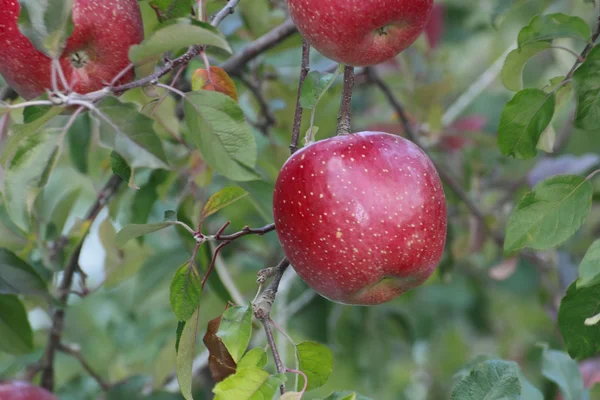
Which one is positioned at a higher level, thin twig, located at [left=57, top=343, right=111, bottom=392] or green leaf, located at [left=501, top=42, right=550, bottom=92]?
green leaf, located at [left=501, top=42, right=550, bottom=92]

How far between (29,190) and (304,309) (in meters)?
1.23

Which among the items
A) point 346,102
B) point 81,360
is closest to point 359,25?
point 346,102

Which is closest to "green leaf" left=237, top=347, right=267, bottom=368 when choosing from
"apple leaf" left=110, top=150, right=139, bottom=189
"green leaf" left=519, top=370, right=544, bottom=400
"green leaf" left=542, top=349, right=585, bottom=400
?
"apple leaf" left=110, top=150, right=139, bottom=189

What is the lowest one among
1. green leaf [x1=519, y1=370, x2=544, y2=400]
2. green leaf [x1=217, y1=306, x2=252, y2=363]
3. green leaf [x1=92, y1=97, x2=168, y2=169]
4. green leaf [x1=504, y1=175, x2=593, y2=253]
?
green leaf [x1=519, y1=370, x2=544, y2=400]

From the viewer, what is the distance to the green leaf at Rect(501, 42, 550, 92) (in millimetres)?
851

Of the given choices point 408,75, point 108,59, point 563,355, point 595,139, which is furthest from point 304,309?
point 108,59

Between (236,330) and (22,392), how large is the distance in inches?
25.2

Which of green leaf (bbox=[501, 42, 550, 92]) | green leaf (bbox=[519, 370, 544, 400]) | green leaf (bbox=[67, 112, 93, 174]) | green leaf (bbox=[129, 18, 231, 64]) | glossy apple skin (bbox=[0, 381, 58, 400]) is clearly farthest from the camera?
green leaf (bbox=[67, 112, 93, 174])

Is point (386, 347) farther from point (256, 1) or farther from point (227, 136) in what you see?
point (227, 136)

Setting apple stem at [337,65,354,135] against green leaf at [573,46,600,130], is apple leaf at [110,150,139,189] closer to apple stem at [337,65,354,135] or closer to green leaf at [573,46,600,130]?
apple stem at [337,65,354,135]

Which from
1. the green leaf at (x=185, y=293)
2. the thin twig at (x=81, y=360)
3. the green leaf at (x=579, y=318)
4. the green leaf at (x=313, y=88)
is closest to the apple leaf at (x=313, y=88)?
the green leaf at (x=313, y=88)

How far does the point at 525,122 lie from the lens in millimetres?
826

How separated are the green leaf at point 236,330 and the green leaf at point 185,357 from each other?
3.0 inches

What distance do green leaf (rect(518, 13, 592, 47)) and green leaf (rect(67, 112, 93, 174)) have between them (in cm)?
83
